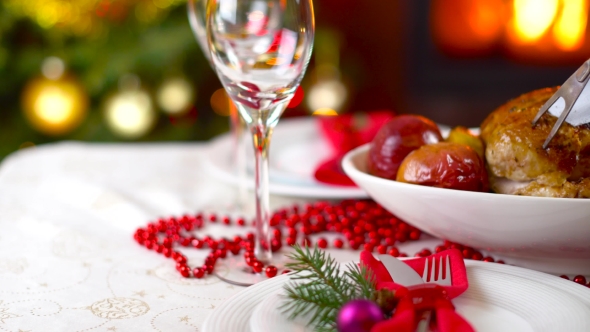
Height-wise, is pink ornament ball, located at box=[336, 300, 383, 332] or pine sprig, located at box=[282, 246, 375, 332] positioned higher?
pink ornament ball, located at box=[336, 300, 383, 332]

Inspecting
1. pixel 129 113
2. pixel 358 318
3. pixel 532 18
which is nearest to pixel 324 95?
pixel 129 113

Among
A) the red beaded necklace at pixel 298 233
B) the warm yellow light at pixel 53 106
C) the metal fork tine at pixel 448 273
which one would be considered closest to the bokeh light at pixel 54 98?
the warm yellow light at pixel 53 106

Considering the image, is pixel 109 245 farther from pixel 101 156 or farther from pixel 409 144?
pixel 101 156

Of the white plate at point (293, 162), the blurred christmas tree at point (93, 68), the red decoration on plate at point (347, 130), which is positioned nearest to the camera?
the white plate at point (293, 162)

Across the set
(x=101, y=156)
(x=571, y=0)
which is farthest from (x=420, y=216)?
(x=571, y=0)

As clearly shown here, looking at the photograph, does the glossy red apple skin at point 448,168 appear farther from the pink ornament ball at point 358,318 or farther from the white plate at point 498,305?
the pink ornament ball at point 358,318

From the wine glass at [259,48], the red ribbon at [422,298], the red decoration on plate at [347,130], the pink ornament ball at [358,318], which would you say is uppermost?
the wine glass at [259,48]

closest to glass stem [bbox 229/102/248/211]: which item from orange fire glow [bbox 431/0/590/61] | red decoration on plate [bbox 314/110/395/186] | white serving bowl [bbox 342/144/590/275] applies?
red decoration on plate [bbox 314/110/395/186]

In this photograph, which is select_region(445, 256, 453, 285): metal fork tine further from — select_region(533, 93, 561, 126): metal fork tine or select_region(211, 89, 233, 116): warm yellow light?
select_region(211, 89, 233, 116): warm yellow light
